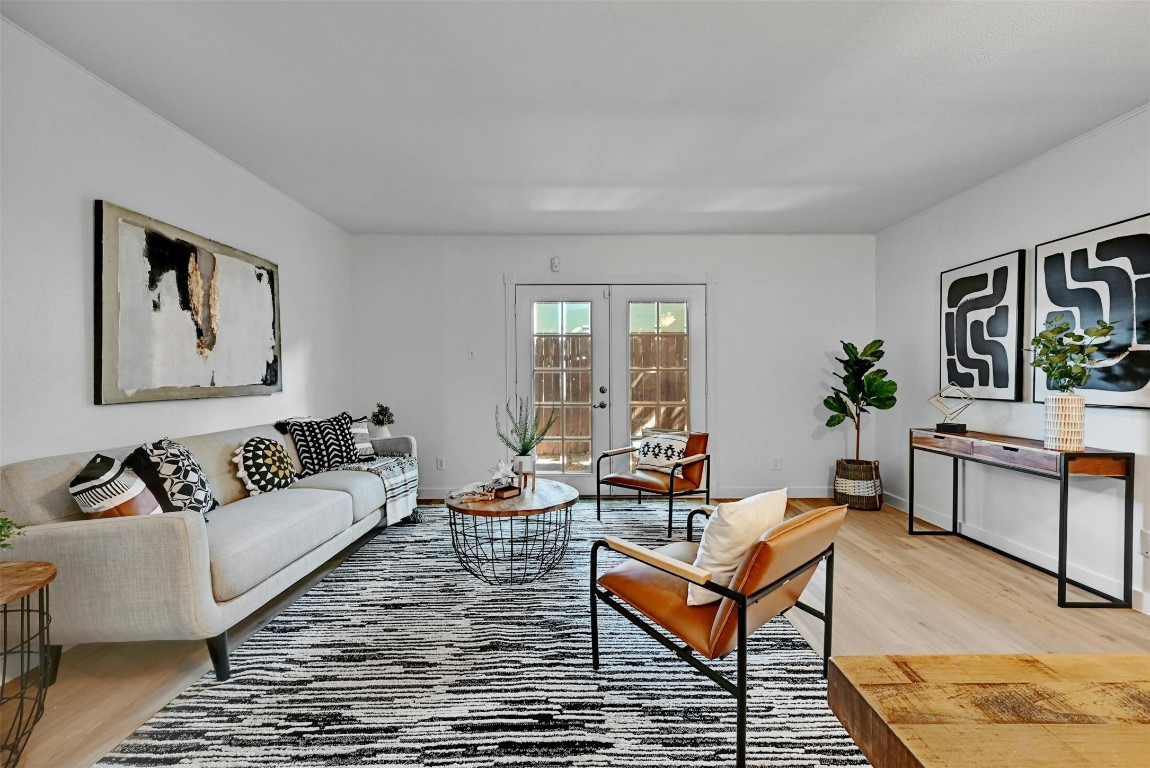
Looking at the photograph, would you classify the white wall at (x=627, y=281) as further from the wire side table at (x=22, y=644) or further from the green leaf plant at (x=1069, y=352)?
the wire side table at (x=22, y=644)

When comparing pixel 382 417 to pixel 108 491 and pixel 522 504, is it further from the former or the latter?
pixel 108 491

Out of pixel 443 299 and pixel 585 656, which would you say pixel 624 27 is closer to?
pixel 585 656

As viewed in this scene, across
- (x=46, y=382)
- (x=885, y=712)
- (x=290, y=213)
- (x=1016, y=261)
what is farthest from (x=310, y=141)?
(x=1016, y=261)

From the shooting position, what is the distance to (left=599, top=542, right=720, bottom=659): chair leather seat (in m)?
1.88

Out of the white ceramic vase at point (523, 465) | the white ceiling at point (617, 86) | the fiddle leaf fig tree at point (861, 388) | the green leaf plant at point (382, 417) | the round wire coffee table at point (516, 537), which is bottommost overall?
the round wire coffee table at point (516, 537)

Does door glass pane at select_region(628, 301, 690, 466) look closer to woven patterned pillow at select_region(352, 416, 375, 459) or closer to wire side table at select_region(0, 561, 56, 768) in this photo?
woven patterned pillow at select_region(352, 416, 375, 459)

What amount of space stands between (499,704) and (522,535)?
6.90 feet

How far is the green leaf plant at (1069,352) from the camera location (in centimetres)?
298

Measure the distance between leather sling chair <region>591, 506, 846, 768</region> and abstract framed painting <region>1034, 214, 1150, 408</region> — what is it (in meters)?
2.23

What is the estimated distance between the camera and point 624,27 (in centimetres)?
217

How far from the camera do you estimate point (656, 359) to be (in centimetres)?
551

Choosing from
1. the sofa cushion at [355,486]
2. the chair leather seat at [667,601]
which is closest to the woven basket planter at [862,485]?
the chair leather seat at [667,601]

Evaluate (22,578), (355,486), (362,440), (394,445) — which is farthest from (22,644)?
(394,445)

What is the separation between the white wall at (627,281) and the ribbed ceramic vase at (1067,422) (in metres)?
2.46
